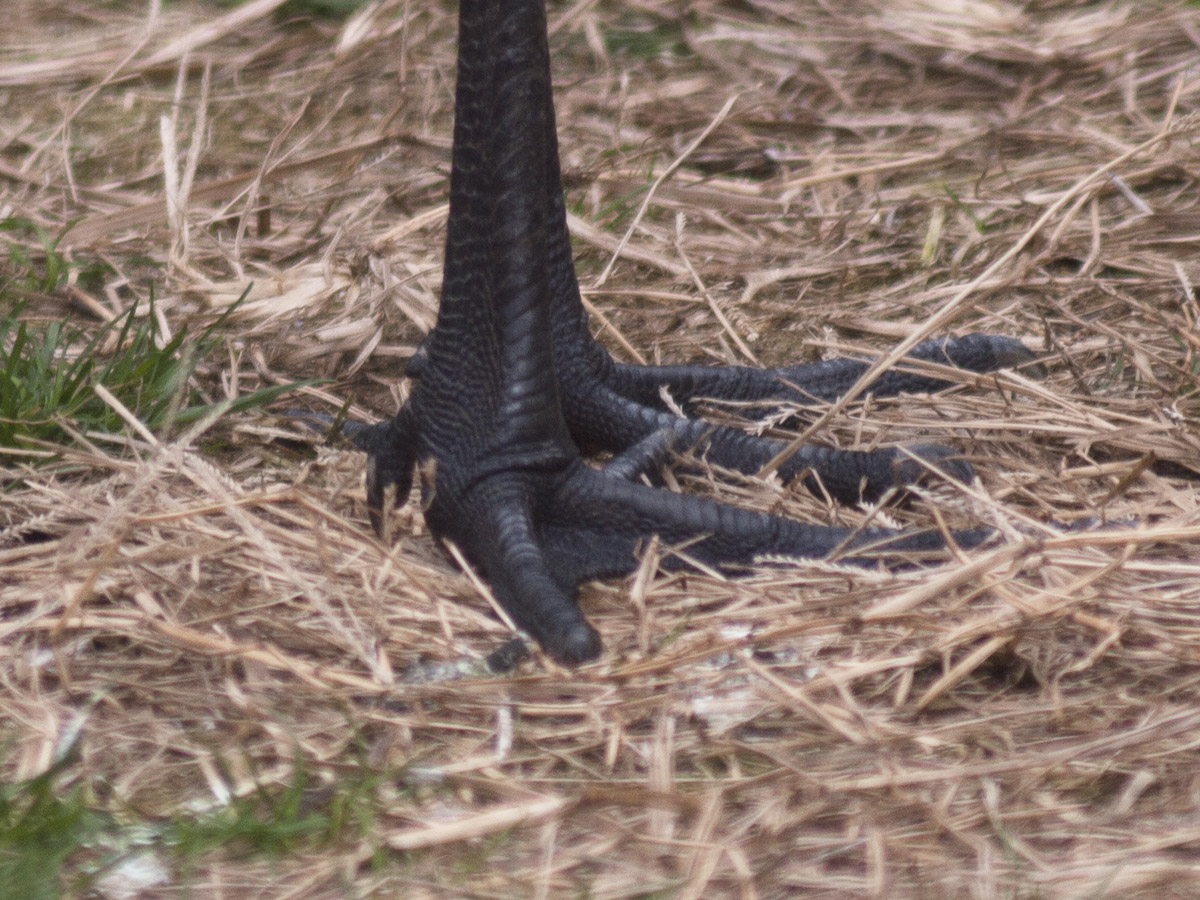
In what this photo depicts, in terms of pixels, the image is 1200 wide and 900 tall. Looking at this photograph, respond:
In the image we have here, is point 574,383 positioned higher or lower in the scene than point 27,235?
lower

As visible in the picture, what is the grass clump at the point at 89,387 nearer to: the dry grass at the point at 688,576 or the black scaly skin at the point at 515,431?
the dry grass at the point at 688,576

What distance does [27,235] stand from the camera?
258 cm

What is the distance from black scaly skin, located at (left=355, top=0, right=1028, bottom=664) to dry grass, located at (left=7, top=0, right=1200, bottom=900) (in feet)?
0.18

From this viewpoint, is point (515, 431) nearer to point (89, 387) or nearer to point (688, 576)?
point (688, 576)

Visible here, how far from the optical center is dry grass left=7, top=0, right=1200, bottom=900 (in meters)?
1.14

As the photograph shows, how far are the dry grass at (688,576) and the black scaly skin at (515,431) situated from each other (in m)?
0.06

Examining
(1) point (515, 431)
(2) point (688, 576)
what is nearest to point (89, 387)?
(1) point (515, 431)

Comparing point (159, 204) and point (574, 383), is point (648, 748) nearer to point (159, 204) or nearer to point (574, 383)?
point (574, 383)

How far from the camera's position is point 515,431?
1576mm

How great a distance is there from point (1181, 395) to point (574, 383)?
2.65 feet

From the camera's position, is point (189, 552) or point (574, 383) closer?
point (189, 552)

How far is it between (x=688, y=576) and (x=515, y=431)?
25cm

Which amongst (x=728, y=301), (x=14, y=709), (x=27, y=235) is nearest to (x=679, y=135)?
(x=728, y=301)

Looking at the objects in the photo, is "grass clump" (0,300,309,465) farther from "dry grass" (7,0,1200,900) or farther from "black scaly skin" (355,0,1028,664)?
"black scaly skin" (355,0,1028,664)
